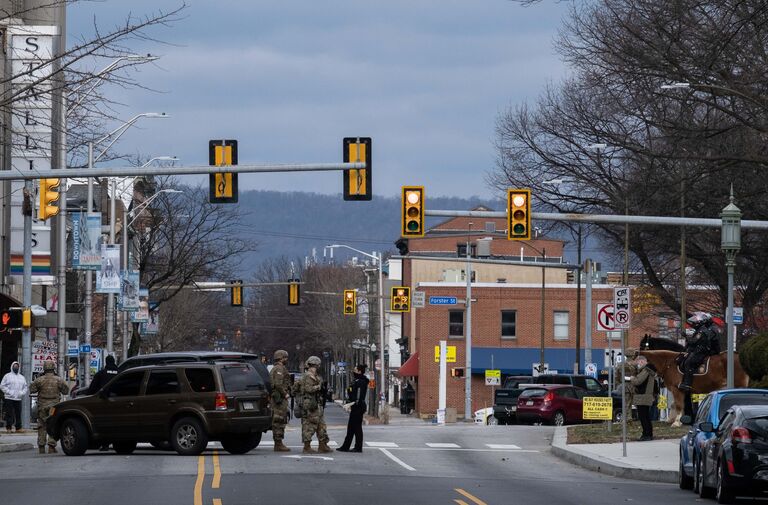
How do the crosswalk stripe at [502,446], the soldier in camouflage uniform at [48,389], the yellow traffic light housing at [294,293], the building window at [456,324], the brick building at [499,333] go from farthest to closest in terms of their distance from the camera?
the building window at [456,324] → the brick building at [499,333] → the yellow traffic light housing at [294,293] → the crosswalk stripe at [502,446] → the soldier in camouflage uniform at [48,389]

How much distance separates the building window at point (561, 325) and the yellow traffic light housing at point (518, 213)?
183 feet

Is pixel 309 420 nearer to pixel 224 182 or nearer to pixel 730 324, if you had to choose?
pixel 224 182

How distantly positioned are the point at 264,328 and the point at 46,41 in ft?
381

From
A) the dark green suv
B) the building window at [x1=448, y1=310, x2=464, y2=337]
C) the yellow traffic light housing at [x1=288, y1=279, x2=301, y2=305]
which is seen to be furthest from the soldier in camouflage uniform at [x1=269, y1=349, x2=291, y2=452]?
the building window at [x1=448, y1=310, x2=464, y2=337]

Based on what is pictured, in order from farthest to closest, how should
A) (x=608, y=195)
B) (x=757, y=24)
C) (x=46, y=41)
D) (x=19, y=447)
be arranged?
1. (x=608, y=195)
2. (x=46, y=41)
3. (x=19, y=447)
4. (x=757, y=24)

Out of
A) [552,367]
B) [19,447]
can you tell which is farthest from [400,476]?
[552,367]

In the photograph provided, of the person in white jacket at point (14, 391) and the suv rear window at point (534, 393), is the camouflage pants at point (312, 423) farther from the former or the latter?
the suv rear window at point (534, 393)

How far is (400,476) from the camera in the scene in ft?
75.5

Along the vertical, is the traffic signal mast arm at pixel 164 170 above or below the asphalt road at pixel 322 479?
above

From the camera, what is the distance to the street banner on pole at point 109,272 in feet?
153

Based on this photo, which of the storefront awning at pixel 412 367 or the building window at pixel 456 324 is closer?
the building window at pixel 456 324

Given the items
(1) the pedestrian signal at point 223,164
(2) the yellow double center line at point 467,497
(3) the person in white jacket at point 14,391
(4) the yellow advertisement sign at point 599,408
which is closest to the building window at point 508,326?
(3) the person in white jacket at point 14,391

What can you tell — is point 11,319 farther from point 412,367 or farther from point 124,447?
point 412,367

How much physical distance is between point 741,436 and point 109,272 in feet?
107
